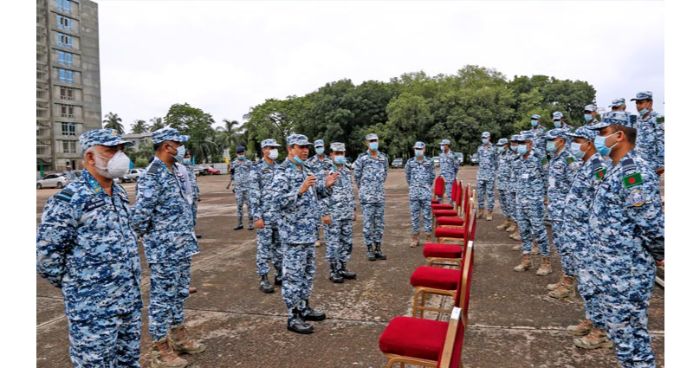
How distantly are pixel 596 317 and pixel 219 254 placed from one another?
19.8ft

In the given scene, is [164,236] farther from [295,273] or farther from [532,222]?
[532,222]

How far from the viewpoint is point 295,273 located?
3.95 metres

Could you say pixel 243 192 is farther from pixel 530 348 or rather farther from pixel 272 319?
pixel 530 348

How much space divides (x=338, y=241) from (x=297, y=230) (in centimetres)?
161

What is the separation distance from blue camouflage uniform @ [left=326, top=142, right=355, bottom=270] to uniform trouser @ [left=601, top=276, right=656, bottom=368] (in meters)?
3.43

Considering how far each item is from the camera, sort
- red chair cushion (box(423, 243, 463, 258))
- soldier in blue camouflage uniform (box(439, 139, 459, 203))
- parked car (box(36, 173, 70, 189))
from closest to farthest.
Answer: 1. red chair cushion (box(423, 243, 463, 258))
2. soldier in blue camouflage uniform (box(439, 139, 459, 203))
3. parked car (box(36, 173, 70, 189))

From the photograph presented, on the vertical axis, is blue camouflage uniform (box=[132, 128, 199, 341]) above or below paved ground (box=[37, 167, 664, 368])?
above

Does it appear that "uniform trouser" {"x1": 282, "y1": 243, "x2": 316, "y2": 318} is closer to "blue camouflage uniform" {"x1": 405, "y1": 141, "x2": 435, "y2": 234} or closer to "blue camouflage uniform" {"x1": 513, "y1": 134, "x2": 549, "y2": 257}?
"blue camouflage uniform" {"x1": 513, "y1": 134, "x2": 549, "y2": 257}

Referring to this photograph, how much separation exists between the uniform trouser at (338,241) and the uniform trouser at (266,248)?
0.71 meters

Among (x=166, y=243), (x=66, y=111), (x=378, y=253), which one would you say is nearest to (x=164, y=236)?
(x=166, y=243)

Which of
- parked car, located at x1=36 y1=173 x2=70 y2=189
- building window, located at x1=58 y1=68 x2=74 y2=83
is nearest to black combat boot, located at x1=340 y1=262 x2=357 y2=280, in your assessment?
parked car, located at x1=36 y1=173 x2=70 y2=189

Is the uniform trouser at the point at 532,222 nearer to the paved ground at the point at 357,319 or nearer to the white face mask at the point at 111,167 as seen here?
the paved ground at the point at 357,319

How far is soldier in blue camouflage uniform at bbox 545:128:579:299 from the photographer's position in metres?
4.47

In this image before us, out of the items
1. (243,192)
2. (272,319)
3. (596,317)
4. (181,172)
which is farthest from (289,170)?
(243,192)
